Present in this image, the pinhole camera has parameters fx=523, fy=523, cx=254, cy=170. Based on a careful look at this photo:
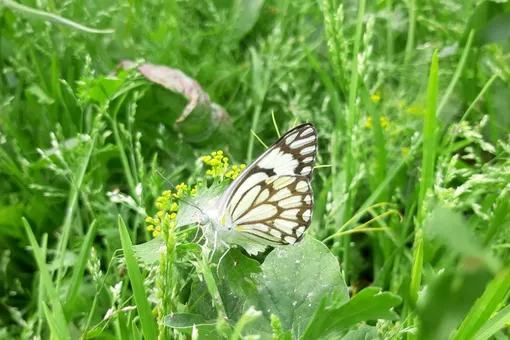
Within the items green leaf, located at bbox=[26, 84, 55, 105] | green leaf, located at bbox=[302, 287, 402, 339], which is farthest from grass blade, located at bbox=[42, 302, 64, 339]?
green leaf, located at bbox=[26, 84, 55, 105]

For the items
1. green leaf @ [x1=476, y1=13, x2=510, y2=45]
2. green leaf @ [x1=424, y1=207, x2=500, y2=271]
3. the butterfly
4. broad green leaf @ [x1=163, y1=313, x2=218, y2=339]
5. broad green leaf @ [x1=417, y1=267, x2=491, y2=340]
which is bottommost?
broad green leaf @ [x1=163, y1=313, x2=218, y2=339]

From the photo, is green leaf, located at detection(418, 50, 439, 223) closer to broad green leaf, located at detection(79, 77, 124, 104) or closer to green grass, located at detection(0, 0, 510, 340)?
green grass, located at detection(0, 0, 510, 340)

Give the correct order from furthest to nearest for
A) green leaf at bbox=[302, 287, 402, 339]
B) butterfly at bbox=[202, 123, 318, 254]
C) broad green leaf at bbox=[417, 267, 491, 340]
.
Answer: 1. butterfly at bbox=[202, 123, 318, 254]
2. green leaf at bbox=[302, 287, 402, 339]
3. broad green leaf at bbox=[417, 267, 491, 340]

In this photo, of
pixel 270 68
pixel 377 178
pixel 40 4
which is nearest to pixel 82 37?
pixel 40 4

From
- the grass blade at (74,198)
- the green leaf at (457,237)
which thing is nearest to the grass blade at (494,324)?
the green leaf at (457,237)

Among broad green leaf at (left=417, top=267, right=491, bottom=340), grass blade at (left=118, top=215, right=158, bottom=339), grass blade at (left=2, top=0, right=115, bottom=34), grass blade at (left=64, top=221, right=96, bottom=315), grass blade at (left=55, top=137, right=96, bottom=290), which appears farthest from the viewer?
grass blade at (left=2, top=0, right=115, bottom=34)

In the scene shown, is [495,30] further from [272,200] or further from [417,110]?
[272,200]

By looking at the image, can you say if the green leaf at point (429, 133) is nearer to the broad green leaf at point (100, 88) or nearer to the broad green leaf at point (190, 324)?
the broad green leaf at point (190, 324)
